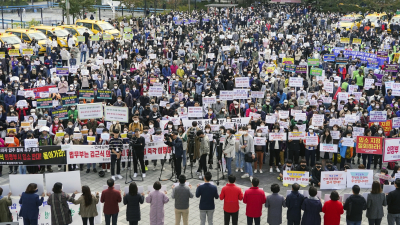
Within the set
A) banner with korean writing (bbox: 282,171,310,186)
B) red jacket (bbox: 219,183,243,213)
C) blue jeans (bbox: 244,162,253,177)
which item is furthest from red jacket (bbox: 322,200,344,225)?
blue jeans (bbox: 244,162,253,177)

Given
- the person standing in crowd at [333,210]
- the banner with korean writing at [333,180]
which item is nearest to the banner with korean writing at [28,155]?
the banner with korean writing at [333,180]

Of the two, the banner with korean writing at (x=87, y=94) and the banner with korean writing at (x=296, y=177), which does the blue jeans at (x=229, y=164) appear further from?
the banner with korean writing at (x=87, y=94)

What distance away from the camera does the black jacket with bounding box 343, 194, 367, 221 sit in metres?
10.2

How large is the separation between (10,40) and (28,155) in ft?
63.5

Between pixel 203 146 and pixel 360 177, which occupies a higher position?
pixel 203 146

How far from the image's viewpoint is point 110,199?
10.5 m

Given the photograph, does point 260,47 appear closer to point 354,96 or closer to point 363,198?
point 354,96

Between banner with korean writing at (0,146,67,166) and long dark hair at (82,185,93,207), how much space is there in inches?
173

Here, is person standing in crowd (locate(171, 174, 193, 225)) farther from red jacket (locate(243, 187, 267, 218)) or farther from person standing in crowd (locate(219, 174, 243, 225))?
red jacket (locate(243, 187, 267, 218))

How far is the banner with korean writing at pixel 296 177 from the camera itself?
1348 cm

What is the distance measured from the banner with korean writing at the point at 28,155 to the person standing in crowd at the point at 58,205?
14.4 feet

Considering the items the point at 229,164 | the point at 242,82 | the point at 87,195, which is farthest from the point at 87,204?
the point at 242,82

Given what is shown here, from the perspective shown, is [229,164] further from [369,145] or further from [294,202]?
[294,202]

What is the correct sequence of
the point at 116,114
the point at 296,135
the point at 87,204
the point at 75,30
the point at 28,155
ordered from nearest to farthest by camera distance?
the point at 87,204, the point at 28,155, the point at 296,135, the point at 116,114, the point at 75,30
